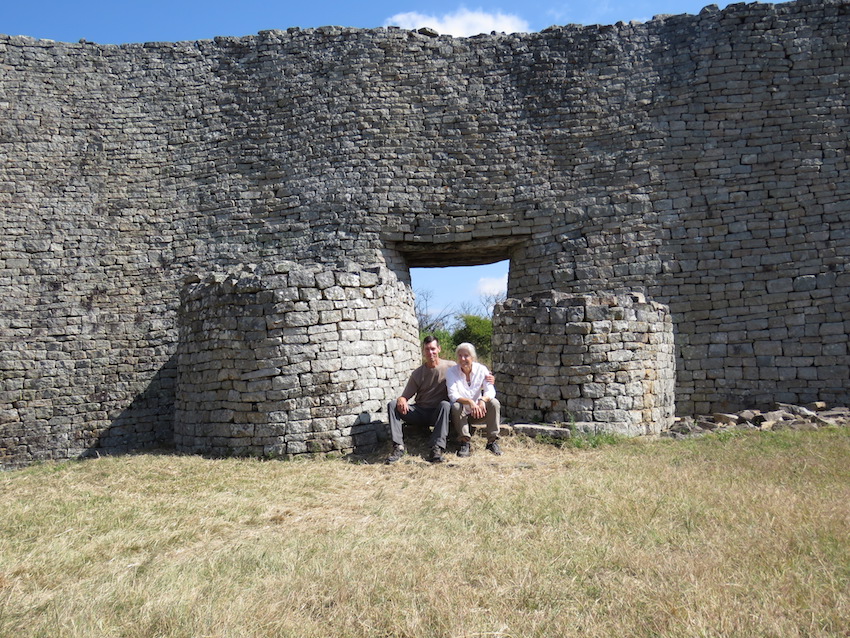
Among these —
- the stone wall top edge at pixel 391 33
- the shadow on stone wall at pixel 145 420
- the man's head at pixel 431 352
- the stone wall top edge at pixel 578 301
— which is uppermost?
the stone wall top edge at pixel 391 33

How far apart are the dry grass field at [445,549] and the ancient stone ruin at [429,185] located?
326 cm

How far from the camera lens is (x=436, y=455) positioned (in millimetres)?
6371

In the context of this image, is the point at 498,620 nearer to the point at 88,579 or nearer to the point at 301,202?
the point at 88,579

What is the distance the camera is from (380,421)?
24.1ft

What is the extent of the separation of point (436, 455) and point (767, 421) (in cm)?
481

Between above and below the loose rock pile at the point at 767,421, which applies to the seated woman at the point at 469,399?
above

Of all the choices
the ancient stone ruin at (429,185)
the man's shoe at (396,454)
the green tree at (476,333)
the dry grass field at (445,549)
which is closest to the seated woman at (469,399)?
the dry grass field at (445,549)

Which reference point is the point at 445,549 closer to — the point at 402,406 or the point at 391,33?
the point at 402,406

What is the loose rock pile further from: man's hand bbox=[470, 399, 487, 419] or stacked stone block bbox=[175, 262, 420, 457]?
stacked stone block bbox=[175, 262, 420, 457]

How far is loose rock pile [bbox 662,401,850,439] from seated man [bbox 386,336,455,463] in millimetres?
2982

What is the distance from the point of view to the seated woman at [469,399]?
6629 millimetres

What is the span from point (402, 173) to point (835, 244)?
7239 millimetres

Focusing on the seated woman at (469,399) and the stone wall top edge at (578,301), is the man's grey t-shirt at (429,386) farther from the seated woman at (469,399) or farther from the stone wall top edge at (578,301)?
the stone wall top edge at (578,301)

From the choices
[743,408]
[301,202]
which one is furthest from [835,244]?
[301,202]
